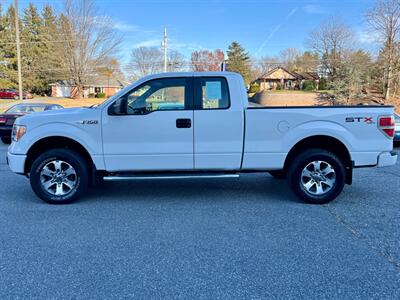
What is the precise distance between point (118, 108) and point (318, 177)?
3.24 meters

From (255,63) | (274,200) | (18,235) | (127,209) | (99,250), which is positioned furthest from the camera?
(255,63)

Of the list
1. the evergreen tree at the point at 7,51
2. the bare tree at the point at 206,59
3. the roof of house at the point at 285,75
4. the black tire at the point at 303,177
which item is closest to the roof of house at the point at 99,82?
the evergreen tree at the point at 7,51

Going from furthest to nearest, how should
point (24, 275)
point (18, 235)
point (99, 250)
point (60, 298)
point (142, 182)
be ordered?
point (142, 182)
point (18, 235)
point (99, 250)
point (24, 275)
point (60, 298)

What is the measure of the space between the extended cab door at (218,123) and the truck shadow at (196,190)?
72 cm

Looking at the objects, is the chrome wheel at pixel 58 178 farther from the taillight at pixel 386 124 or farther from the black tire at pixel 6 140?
the black tire at pixel 6 140

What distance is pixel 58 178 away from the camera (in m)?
5.03

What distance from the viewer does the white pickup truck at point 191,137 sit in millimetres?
4895

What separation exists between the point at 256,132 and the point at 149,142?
1.63m

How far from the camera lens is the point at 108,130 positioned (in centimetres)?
489

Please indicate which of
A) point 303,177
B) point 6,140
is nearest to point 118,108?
point 303,177

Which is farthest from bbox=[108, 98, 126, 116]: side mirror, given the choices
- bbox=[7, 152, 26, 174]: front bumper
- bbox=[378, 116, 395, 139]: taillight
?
bbox=[378, 116, 395, 139]: taillight

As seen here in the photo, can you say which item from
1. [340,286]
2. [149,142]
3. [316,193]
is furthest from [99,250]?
[316,193]

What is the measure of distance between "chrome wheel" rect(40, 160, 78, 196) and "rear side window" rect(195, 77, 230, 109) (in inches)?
87.5

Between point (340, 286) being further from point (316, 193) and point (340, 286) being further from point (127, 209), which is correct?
point (127, 209)
